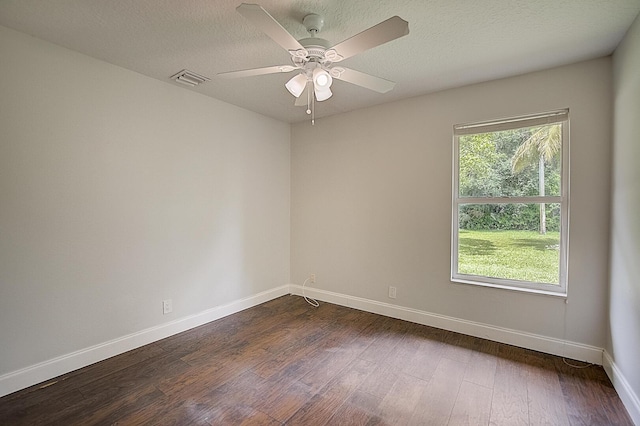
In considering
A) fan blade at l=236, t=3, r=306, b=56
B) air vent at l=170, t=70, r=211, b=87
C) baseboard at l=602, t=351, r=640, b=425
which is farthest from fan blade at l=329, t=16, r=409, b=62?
baseboard at l=602, t=351, r=640, b=425

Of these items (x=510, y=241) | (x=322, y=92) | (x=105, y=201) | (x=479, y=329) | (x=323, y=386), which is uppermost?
(x=322, y=92)

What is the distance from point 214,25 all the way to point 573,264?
3279 mm

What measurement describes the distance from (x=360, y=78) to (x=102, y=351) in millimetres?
2922

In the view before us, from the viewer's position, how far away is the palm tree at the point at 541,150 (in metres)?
2.51

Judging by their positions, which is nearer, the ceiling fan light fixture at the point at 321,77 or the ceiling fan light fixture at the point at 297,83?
the ceiling fan light fixture at the point at 321,77

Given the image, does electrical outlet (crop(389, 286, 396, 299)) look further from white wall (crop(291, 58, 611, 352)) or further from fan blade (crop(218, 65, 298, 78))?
fan blade (crop(218, 65, 298, 78))

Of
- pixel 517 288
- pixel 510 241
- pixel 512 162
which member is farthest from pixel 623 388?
pixel 512 162

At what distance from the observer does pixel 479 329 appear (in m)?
2.79

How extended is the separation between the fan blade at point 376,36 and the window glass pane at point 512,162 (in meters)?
1.85

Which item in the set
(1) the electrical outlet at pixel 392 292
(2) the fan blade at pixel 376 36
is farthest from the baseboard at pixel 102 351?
(2) the fan blade at pixel 376 36

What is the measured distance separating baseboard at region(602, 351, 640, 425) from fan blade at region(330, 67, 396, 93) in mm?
2458

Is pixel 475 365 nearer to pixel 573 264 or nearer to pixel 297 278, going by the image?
pixel 573 264

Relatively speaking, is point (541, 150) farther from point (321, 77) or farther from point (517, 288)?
point (321, 77)

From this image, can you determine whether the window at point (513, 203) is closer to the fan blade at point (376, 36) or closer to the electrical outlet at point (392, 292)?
the electrical outlet at point (392, 292)
